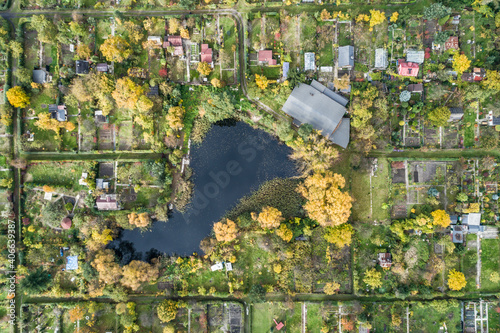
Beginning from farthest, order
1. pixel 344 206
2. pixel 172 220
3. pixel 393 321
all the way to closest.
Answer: pixel 172 220, pixel 393 321, pixel 344 206

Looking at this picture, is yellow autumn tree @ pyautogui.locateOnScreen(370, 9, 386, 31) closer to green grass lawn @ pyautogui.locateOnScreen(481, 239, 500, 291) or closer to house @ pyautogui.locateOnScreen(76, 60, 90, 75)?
green grass lawn @ pyautogui.locateOnScreen(481, 239, 500, 291)

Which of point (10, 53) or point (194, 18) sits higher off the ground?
point (194, 18)

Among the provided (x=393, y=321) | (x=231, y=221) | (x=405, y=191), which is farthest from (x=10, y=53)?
(x=393, y=321)

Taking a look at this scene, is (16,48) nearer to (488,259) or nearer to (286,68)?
(286,68)

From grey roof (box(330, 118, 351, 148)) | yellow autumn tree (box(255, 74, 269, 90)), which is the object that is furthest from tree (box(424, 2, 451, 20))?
yellow autumn tree (box(255, 74, 269, 90))

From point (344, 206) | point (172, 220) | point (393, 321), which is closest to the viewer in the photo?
point (344, 206)

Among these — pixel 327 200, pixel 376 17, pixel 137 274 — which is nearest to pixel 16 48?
pixel 137 274

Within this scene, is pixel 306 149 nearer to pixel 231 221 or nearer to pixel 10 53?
pixel 231 221
